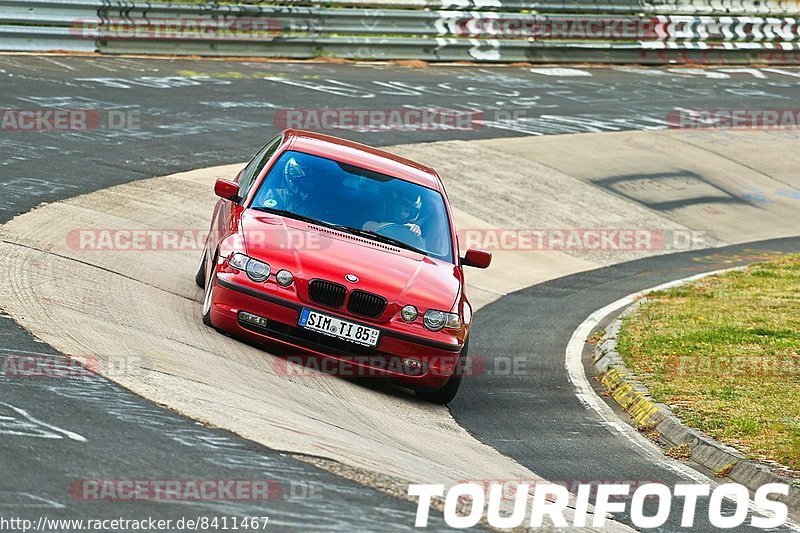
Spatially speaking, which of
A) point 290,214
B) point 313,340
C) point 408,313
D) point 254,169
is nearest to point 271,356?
point 313,340

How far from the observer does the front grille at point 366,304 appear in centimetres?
903

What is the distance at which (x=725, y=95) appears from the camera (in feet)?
90.3

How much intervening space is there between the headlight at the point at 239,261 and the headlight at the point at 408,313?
121cm

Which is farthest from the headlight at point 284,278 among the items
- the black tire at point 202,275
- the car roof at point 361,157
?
the black tire at point 202,275

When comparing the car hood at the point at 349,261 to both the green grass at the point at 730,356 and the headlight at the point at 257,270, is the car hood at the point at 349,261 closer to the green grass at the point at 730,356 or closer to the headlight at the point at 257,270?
the headlight at the point at 257,270

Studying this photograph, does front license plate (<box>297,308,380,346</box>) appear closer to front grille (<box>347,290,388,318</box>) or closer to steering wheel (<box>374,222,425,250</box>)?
front grille (<box>347,290,388,318</box>)

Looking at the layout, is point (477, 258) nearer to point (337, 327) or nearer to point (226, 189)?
point (337, 327)

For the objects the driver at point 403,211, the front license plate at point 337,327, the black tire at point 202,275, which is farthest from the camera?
the black tire at point 202,275

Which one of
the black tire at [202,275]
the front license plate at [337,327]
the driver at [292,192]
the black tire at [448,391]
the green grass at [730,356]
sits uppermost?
the driver at [292,192]

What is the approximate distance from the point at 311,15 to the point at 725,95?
31.5 ft

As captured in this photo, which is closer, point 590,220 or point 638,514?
point 638,514

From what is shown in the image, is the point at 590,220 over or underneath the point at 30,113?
underneath

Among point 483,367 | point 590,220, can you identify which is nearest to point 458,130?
point 590,220

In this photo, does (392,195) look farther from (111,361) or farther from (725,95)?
(725,95)
